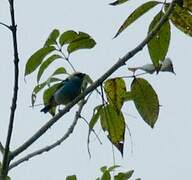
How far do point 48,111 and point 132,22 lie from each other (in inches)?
31.2

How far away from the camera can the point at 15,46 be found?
1.04 m

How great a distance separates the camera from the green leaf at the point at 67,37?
138cm

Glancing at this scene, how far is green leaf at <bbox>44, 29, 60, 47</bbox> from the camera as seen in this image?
1.37 meters

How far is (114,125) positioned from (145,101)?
0.12m

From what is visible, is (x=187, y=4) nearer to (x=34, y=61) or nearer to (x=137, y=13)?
(x=137, y=13)

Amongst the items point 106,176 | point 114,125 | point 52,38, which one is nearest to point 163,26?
point 114,125

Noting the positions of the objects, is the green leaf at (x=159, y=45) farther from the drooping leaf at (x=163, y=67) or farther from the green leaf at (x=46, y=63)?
the green leaf at (x=46, y=63)

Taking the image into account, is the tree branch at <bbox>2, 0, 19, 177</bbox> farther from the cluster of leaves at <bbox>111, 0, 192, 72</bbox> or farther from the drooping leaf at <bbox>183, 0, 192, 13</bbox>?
the drooping leaf at <bbox>183, 0, 192, 13</bbox>

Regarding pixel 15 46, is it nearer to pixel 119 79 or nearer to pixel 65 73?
pixel 119 79

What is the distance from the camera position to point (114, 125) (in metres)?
1.20

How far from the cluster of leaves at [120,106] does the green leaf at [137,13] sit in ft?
0.53

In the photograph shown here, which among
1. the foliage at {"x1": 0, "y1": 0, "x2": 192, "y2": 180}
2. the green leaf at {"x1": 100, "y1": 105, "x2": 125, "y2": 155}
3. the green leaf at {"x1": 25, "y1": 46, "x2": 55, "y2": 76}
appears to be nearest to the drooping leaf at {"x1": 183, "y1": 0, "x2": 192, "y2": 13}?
the foliage at {"x1": 0, "y1": 0, "x2": 192, "y2": 180}

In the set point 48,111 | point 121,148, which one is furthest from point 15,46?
point 48,111

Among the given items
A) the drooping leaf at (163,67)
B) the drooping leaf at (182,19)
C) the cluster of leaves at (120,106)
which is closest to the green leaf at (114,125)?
the cluster of leaves at (120,106)
